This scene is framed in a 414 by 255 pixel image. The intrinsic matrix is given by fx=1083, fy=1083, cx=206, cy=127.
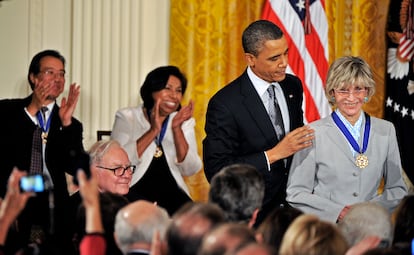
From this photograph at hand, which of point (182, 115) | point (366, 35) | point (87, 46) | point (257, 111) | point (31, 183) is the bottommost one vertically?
point (31, 183)

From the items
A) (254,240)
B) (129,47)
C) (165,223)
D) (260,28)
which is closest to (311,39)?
(129,47)

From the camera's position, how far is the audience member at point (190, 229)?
382cm

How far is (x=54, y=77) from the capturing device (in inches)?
261

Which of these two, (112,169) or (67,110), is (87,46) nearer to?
(67,110)

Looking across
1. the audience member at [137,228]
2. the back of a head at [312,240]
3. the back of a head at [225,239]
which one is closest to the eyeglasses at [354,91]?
the audience member at [137,228]

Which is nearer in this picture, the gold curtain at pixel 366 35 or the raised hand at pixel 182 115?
the raised hand at pixel 182 115

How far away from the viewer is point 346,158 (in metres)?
5.71

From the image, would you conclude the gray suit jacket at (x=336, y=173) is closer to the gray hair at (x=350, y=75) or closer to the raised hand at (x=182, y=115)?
the gray hair at (x=350, y=75)

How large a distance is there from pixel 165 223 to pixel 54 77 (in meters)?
2.48

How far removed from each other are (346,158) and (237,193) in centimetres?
120

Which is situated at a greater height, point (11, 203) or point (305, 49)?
point (305, 49)

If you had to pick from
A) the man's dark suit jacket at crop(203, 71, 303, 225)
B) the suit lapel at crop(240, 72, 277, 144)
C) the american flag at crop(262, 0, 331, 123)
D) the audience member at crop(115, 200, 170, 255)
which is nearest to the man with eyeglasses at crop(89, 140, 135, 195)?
the man's dark suit jacket at crop(203, 71, 303, 225)

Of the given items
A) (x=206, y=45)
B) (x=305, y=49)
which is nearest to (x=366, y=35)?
(x=305, y=49)

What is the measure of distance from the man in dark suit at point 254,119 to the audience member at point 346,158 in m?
0.17
